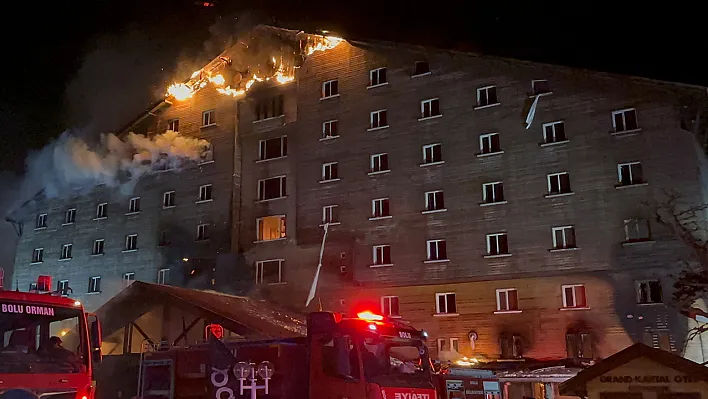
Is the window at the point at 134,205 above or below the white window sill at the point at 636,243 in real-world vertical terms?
above

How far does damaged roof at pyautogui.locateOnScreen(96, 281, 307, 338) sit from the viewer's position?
20.5 meters

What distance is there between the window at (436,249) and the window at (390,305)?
2.66 m

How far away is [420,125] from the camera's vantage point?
30.0 metres

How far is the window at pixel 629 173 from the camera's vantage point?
2520 centimetres

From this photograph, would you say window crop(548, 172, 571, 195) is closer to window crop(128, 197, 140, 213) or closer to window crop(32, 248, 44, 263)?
window crop(128, 197, 140, 213)

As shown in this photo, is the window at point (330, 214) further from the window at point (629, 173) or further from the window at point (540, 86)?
the window at point (629, 173)

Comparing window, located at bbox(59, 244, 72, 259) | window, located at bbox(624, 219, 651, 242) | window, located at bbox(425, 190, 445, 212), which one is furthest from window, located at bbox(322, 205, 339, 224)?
window, located at bbox(59, 244, 72, 259)

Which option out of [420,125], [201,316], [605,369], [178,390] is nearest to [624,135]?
[420,125]

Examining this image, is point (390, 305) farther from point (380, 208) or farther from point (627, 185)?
point (627, 185)

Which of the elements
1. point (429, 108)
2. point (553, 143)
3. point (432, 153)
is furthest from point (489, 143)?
point (429, 108)

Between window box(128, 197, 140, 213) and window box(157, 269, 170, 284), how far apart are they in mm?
4442

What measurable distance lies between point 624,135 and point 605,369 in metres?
16.6

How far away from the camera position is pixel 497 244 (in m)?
27.4

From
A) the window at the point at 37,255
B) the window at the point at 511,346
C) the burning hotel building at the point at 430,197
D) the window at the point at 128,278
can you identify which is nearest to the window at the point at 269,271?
the burning hotel building at the point at 430,197
